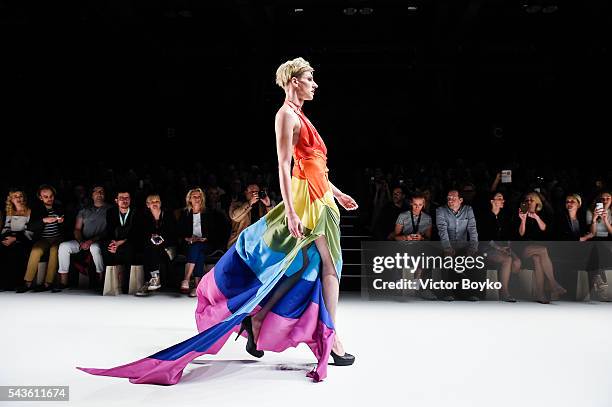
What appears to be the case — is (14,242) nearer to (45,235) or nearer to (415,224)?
(45,235)

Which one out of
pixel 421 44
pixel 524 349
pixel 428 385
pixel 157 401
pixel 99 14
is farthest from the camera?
pixel 421 44

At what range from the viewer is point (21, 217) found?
5.43m

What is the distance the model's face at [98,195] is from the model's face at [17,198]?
0.61 m

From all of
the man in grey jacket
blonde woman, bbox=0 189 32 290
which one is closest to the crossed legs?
the man in grey jacket

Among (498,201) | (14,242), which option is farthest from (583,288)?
(14,242)

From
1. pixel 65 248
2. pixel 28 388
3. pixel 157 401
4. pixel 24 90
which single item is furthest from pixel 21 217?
pixel 24 90

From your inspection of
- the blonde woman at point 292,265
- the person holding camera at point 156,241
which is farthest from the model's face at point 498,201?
the blonde woman at point 292,265

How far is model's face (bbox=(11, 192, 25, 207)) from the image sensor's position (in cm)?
540

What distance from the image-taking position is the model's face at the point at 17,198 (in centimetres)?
540

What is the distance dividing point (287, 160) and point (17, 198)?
3.75 meters

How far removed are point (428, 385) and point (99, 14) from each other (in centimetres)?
878

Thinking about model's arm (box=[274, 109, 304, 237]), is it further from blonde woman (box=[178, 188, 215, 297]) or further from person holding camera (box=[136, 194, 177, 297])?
person holding camera (box=[136, 194, 177, 297])

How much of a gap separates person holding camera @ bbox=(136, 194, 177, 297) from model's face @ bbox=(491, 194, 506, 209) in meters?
2.77

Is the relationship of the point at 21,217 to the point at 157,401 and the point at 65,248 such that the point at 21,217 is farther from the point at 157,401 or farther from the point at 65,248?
the point at 157,401
